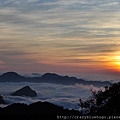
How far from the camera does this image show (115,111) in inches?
1518

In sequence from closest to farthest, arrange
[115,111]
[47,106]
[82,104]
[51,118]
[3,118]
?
1. [3,118]
2. [51,118]
3. [115,111]
4. [82,104]
5. [47,106]

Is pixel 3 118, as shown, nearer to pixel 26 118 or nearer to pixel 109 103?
pixel 26 118

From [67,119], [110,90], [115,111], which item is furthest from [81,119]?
[110,90]

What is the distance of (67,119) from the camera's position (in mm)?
27891

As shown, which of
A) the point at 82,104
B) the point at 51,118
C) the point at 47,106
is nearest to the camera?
the point at 51,118

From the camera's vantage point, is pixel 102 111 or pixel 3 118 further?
pixel 102 111

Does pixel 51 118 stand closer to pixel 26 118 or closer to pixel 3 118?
pixel 26 118

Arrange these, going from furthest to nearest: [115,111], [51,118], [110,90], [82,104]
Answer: [82,104]
[110,90]
[115,111]
[51,118]

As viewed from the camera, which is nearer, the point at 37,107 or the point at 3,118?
the point at 3,118

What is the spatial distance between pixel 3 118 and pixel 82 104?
22589 millimetres

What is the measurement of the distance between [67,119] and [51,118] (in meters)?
1.52

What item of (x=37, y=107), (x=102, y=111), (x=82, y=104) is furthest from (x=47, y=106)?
(x=102, y=111)

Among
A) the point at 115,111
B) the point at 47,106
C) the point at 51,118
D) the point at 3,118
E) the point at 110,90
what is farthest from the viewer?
the point at 47,106

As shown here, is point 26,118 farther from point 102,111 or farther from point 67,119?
point 102,111
